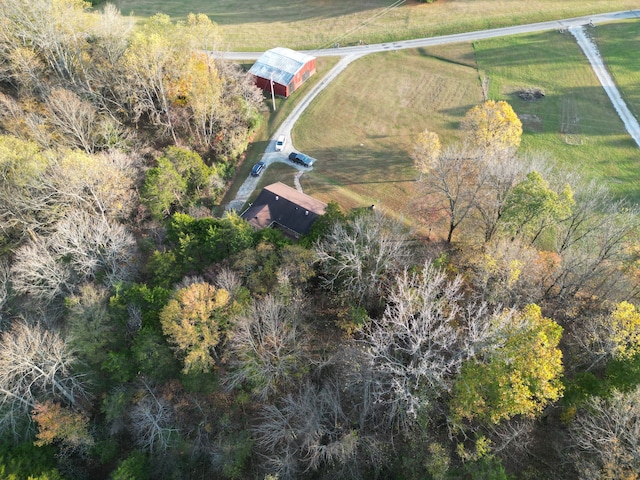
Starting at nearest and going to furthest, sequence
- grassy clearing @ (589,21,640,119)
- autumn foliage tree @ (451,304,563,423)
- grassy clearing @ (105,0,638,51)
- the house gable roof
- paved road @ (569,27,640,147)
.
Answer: autumn foliage tree @ (451,304,563,423) → the house gable roof → paved road @ (569,27,640,147) → grassy clearing @ (589,21,640,119) → grassy clearing @ (105,0,638,51)

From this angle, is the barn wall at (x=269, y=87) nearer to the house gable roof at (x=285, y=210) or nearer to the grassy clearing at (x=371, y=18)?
the grassy clearing at (x=371, y=18)

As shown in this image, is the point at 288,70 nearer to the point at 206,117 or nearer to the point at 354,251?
the point at 206,117

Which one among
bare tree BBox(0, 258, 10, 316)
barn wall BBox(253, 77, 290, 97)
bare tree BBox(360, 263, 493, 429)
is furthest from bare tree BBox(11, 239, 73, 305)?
barn wall BBox(253, 77, 290, 97)

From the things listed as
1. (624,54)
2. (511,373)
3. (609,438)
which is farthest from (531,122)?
(609,438)

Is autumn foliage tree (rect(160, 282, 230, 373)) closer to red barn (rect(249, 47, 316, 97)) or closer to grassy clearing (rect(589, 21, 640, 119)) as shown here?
red barn (rect(249, 47, 316, 97))

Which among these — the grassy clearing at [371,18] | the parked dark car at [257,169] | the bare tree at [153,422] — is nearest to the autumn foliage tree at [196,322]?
the bare tree at [153,422]

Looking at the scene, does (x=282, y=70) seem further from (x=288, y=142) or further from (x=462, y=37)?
(x=462, y=37)
